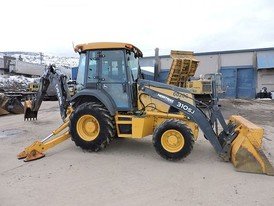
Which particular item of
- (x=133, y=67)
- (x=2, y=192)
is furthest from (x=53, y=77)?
(x=2, y=192)

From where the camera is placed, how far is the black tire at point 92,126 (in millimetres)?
6234

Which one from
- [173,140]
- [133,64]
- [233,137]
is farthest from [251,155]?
[133,64]

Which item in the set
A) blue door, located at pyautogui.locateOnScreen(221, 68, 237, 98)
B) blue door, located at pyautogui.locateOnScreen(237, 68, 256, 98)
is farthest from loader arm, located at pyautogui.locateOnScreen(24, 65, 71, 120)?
blue door, located at pyautogui.locateOnScreen(237, 68, 256, 98)

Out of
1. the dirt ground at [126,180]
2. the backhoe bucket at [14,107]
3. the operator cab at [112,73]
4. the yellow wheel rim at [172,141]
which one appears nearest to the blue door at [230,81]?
the backhoe bucket at [14,107]

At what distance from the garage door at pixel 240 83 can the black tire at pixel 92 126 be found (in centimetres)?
2244

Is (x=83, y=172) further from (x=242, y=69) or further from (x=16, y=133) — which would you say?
(x=242, y=69)

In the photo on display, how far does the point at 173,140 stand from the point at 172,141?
3 cm

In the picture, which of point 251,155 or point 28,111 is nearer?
point 251,155

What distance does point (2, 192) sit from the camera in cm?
430

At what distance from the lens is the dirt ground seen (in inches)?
161

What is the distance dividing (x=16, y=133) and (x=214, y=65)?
23.4 metres

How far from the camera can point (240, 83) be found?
27438mm

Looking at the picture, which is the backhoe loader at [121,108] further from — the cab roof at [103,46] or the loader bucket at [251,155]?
the loader bucket at [251,155]

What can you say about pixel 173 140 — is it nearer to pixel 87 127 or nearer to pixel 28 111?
pixel 87 127
